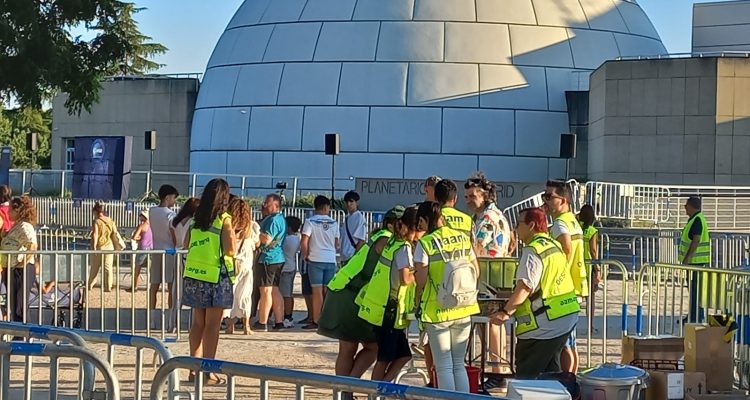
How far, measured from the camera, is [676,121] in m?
34.3

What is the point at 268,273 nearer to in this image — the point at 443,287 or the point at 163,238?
the point at 163,238

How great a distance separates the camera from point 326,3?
41.4 metres

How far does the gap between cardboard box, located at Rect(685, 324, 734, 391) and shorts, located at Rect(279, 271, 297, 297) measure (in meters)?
6.71

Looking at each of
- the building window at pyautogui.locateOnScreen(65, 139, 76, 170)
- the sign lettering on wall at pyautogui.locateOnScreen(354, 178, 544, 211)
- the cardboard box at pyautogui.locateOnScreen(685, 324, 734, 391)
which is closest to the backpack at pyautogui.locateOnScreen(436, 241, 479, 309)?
the cardboard box at pyautogui.locateOnScreen(685, 324, 734, 391)

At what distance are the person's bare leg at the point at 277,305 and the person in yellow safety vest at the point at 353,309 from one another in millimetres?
5379

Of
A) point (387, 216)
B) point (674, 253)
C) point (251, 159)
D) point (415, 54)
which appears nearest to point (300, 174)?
point (251, 159)

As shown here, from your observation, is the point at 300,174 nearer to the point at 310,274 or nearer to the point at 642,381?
the point at 310,274

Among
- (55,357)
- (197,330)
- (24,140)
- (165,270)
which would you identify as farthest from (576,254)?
(24,140)

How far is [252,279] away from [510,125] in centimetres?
2632

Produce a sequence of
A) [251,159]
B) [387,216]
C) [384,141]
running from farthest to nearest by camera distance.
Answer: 1. [251,159]
2. [384,141]
3. [387,216]

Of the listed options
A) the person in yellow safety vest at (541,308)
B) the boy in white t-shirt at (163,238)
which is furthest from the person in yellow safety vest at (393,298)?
the boy in white t-shirt at (163,238)

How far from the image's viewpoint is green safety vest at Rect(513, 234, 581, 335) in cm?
902

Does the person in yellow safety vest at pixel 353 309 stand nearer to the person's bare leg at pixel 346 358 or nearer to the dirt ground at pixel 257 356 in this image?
the person's bare leg at pixel 346 358

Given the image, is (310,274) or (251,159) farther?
(251,159)
